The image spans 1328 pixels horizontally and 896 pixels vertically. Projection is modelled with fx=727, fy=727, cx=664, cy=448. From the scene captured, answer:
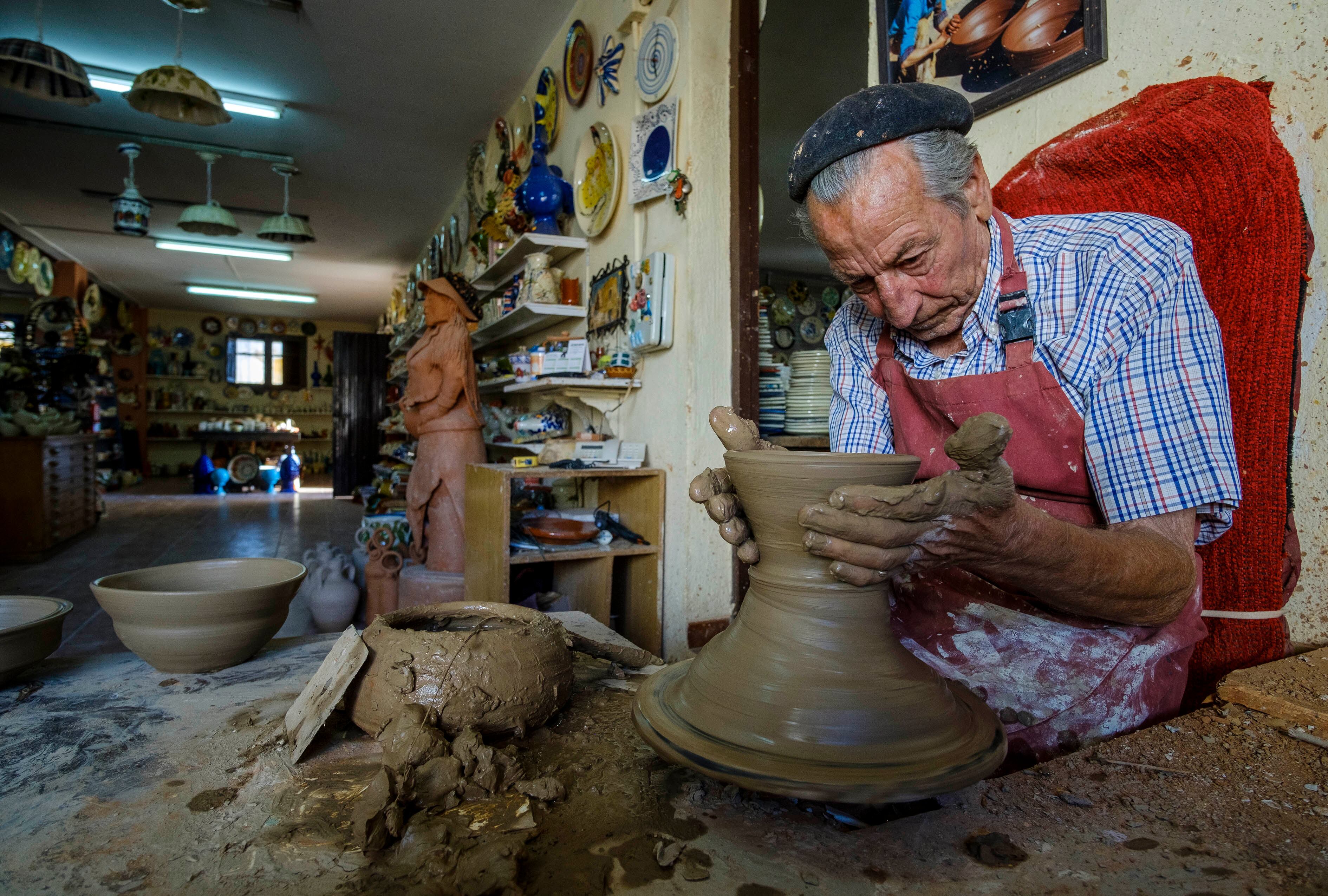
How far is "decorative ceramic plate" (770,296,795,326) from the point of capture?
18.1 feet

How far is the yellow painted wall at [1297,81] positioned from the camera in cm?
129

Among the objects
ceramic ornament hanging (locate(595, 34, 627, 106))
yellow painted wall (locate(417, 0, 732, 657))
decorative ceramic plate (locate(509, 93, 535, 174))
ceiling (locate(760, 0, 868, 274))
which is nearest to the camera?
yellow painted wall (locate(417, 0, 732, 657))

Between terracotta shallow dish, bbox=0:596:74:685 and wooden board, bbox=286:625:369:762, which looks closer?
wooden board, bbox=286:625:369:762

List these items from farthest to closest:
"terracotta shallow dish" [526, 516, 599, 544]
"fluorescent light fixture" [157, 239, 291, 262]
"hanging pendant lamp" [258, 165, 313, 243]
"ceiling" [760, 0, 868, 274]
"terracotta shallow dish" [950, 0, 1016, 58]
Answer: "fluorescent light fixture" [157, 239, 291, 262] → "hanging pendant lamp" [258, 165, 313, 243] → "ceiling" [760, 0, 868, 274] → "terracotta shallow dish" [526, 516, 599, 544] → "terracotta shallow dish" [950, 0, 1016, 58]

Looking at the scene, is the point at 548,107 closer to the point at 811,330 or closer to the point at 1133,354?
the point at 811,330

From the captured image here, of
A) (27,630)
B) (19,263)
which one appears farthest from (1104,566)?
(19,263)

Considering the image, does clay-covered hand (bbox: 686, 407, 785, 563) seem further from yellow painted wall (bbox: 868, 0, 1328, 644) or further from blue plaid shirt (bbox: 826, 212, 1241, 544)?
yellow painted wall (bbox: 868, 0, 1328, 644)

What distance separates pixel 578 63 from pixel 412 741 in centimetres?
427

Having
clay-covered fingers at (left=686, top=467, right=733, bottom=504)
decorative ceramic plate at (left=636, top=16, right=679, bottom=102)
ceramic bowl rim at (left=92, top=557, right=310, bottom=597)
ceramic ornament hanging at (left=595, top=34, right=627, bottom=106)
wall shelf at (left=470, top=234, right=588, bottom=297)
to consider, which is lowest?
ceramic bowl rim at (left=92, top=557, right=310, bottom=597)

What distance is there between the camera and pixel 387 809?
92 centimetres

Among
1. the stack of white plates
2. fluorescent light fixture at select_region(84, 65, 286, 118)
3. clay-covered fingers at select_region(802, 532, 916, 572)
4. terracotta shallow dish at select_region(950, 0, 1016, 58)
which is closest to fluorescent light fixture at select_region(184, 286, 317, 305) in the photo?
fluorescent light fixture at select_region(84, 65, 286, 118)

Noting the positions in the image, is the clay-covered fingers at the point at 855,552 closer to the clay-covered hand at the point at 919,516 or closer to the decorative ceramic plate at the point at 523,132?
the clay-covered hand at the point at 919,516

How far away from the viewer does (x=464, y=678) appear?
3.83 ft

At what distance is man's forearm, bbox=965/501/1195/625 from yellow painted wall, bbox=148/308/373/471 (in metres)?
16.6
